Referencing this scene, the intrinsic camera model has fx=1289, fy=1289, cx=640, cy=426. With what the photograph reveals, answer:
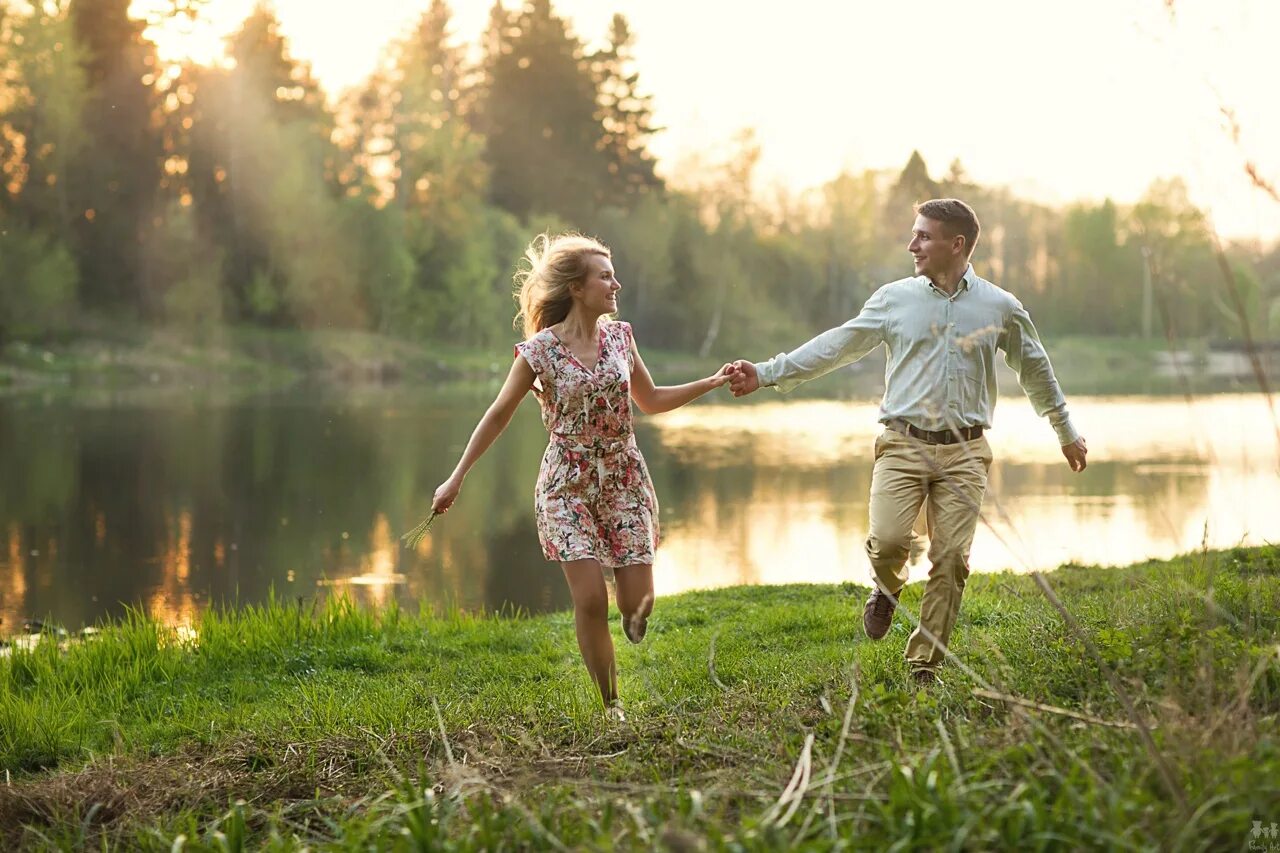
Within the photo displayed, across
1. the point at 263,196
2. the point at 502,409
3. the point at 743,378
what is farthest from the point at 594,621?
the point at 263,196

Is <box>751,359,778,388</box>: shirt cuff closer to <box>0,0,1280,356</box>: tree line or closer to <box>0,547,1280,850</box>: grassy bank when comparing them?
<box>0,547,1280,850</box>: grassy bank

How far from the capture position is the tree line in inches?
1639

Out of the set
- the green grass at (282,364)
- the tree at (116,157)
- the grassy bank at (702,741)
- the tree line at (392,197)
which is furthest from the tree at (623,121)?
the grassy bank at (702,741)

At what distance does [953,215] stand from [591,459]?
1.84 m

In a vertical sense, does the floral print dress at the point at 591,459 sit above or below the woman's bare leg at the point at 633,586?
above

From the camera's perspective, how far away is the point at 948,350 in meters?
5.25

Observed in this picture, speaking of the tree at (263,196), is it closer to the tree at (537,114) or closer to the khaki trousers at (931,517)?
the tree at (537,114)

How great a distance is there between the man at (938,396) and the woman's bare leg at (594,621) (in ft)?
3.56

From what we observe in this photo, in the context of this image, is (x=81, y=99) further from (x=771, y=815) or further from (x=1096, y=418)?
(x=771, y=815)

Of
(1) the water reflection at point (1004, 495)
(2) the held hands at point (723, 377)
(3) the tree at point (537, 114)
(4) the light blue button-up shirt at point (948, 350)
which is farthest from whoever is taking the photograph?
(3) the tree at point (537, 114)

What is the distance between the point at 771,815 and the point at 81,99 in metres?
44.2

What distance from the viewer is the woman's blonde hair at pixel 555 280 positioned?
18.1ft

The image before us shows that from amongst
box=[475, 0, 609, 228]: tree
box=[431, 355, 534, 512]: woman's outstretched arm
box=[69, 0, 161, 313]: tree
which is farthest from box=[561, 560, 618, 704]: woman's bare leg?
box=[475, 0, 609, 228]: tree

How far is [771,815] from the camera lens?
9.19 feet
